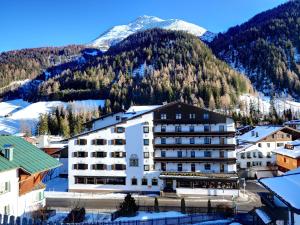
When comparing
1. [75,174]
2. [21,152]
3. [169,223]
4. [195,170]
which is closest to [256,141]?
[195,170]

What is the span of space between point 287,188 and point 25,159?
22642 mm

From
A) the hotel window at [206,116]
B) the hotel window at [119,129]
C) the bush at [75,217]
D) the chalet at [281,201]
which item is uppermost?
the hotel window at [206,116]

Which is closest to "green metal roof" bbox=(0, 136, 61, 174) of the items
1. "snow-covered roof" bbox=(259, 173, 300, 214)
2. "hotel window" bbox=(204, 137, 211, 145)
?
"snow-covered roof" bbox=(259, 173, 300, 214)

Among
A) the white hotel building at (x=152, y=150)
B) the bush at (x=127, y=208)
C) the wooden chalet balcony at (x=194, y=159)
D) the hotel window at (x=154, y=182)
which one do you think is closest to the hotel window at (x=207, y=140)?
the white hotel building at (x=152, y=150)

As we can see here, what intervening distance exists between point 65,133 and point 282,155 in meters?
85.1

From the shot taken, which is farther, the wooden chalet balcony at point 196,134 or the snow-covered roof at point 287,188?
the wooden chalet balcony at point 196,134

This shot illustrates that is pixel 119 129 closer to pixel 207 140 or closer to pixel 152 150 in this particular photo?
pixel 152 150

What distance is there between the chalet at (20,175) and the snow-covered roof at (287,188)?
2003 cm

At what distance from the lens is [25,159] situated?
108ft

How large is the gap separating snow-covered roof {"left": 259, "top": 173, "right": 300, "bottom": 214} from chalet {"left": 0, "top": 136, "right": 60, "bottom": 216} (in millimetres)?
20034

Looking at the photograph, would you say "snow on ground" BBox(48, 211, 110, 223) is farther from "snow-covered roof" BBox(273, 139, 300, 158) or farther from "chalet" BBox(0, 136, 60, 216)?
"snow-covered roof" BBox(273, 139, 300, 158)

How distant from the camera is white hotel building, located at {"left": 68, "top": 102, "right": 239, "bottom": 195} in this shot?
198ft

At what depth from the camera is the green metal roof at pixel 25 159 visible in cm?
3047

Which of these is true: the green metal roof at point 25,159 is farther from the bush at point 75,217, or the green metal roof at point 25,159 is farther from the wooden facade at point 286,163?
the wooden facade at point 286,163
